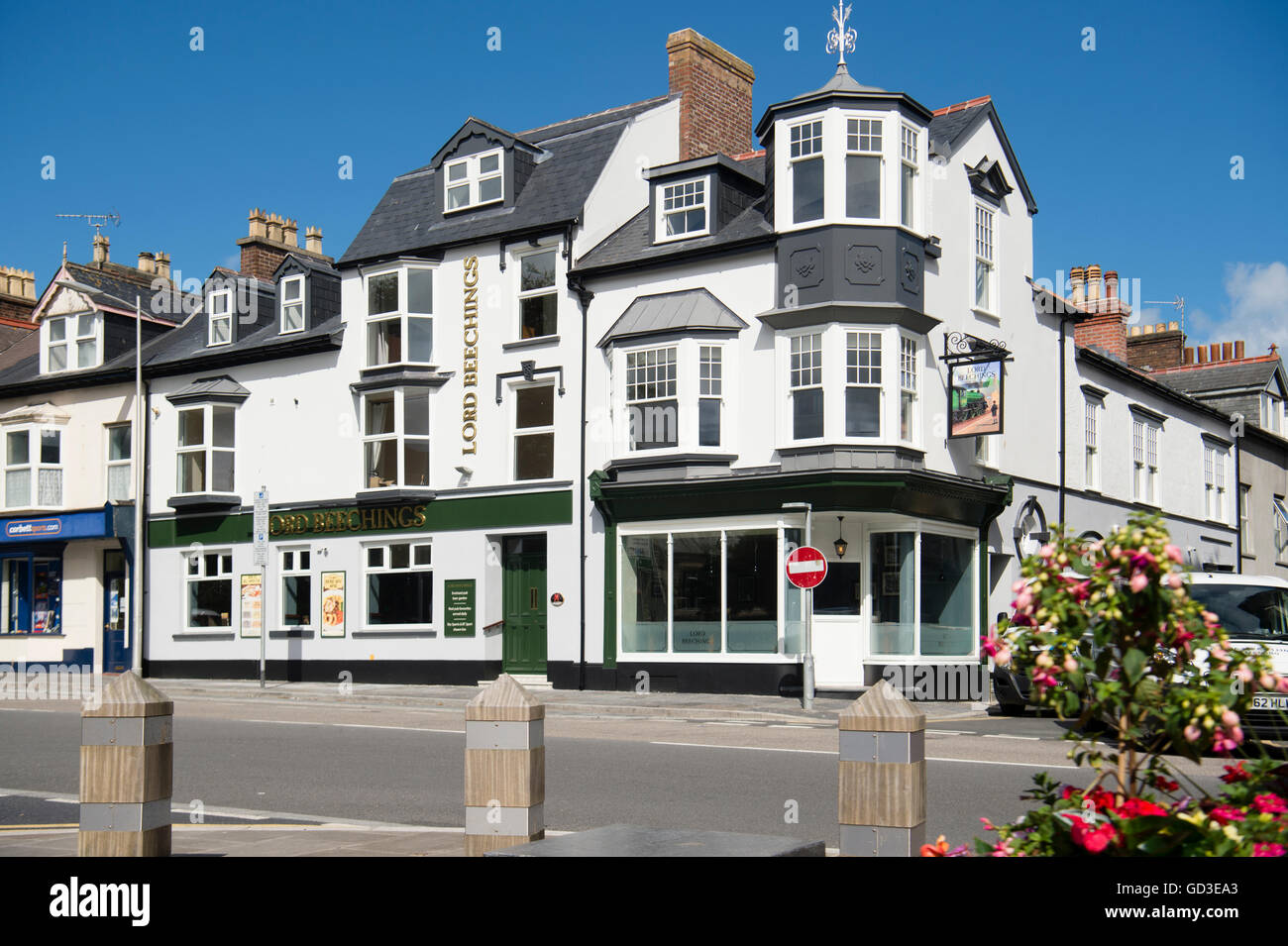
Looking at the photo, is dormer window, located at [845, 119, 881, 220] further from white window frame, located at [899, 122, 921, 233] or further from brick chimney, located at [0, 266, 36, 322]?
brick chimney, located at [0, 266, 36, 322]

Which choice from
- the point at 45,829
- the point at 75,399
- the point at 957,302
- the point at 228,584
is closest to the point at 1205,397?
the point at 957,302

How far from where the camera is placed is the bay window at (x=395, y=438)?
25750mm

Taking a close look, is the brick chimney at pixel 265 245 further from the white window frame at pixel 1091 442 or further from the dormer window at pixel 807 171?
the white window frame at pixel 1091 442

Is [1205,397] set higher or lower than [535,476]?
higher

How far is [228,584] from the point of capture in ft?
92.8

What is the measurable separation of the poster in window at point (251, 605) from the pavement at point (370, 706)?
1.13 metres

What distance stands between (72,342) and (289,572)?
9.67 m

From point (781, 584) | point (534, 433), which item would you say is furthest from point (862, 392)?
point (534, 433)

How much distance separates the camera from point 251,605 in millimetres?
27703

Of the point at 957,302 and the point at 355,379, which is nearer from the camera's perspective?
the point at 957,302

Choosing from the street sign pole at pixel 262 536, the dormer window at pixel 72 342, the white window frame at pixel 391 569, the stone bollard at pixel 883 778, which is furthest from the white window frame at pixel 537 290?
the stone bollard at pixel 883 778

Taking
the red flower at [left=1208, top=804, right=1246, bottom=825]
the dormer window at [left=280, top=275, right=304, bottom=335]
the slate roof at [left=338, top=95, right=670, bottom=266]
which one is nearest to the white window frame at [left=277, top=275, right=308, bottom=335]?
the dormer window at [left=280, top=275, right=304, bottom=335]
